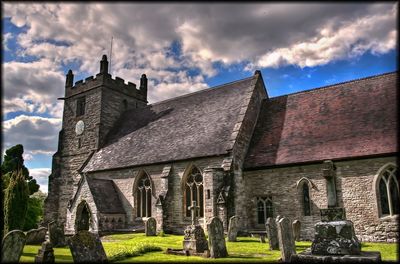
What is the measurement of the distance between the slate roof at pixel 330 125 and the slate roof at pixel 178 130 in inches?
91.7

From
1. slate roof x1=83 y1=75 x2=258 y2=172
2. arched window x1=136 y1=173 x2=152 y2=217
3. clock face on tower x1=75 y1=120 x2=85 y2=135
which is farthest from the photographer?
clock face on tower x1=75 y1=120 x2=85 y2=135

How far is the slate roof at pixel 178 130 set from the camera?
21.1 m

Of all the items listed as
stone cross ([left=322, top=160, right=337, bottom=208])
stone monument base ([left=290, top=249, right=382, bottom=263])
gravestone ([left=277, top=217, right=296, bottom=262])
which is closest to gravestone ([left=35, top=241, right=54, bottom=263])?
gravestone ([left=277, top=217, right=296, bottom=262])

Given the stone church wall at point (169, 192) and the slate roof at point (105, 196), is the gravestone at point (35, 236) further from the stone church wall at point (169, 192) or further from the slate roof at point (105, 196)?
the stone church wall at point (169, 192)

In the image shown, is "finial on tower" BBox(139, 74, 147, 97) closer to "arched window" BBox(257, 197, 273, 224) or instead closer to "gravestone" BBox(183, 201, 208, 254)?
"arched window" BBox(257, 197, 273, 224)

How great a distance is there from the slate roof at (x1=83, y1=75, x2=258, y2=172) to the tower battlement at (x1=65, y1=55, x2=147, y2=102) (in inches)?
148

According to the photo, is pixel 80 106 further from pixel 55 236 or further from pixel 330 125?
pixel 330 125

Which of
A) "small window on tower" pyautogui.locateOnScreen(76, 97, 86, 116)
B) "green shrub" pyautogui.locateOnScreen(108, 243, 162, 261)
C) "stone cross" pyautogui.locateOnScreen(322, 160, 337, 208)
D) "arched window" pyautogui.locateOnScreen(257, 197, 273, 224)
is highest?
"small window on tower" pyautogui.locateOnScreen(76, 97, 86, 116)

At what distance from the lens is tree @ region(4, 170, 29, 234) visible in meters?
16.0

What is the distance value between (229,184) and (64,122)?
68.5ft

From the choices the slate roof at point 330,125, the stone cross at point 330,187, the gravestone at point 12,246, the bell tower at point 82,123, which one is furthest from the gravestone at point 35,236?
the stone cross at point 330,187

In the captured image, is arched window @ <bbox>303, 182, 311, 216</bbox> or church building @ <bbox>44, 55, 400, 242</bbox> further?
arched window @ <bbox>303, 182, 311, 216</bbox>

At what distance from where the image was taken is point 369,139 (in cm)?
1641

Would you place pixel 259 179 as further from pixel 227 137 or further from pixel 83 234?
A: pixel 83 234
